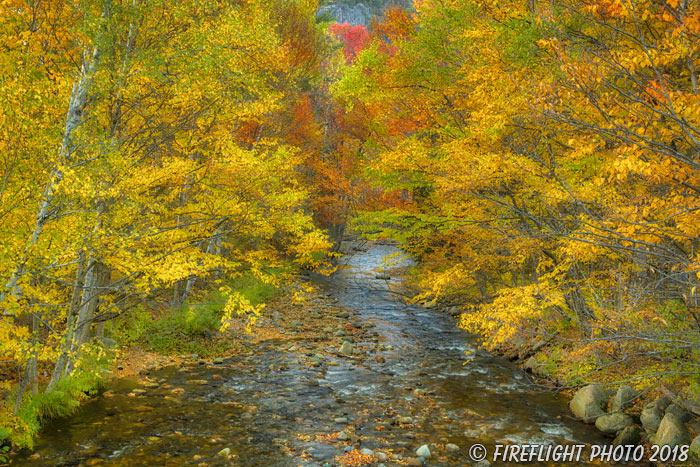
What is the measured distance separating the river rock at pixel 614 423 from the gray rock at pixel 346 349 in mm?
7104

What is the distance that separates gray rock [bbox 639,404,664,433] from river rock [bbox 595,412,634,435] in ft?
0.94

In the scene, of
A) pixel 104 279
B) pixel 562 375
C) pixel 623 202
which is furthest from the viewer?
pixel 562 375

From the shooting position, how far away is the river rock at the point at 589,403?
9812 mm

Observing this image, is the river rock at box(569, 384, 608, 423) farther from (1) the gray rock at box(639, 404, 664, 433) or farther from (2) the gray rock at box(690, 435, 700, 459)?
(2) the gray rock at box(690, 435, 700, 459)

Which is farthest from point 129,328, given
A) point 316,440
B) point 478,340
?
point 478,340

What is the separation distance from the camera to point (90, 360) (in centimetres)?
1117

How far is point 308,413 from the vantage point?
9805 millimetres

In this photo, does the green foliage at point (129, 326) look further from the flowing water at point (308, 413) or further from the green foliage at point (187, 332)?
the flowing water at point (308, 413)

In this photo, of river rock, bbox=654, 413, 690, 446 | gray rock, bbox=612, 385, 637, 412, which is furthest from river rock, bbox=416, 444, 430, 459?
gray rock, bbox=612, 385, 637, 412

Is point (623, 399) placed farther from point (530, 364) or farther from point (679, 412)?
point (530, 364)

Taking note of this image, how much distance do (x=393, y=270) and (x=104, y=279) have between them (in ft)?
71.7

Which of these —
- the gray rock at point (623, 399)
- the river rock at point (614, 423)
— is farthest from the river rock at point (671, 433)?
the gray rock at point (623, 399)

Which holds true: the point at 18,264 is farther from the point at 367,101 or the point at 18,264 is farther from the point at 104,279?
the point at 367,101

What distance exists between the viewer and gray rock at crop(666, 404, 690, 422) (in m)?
8.40
